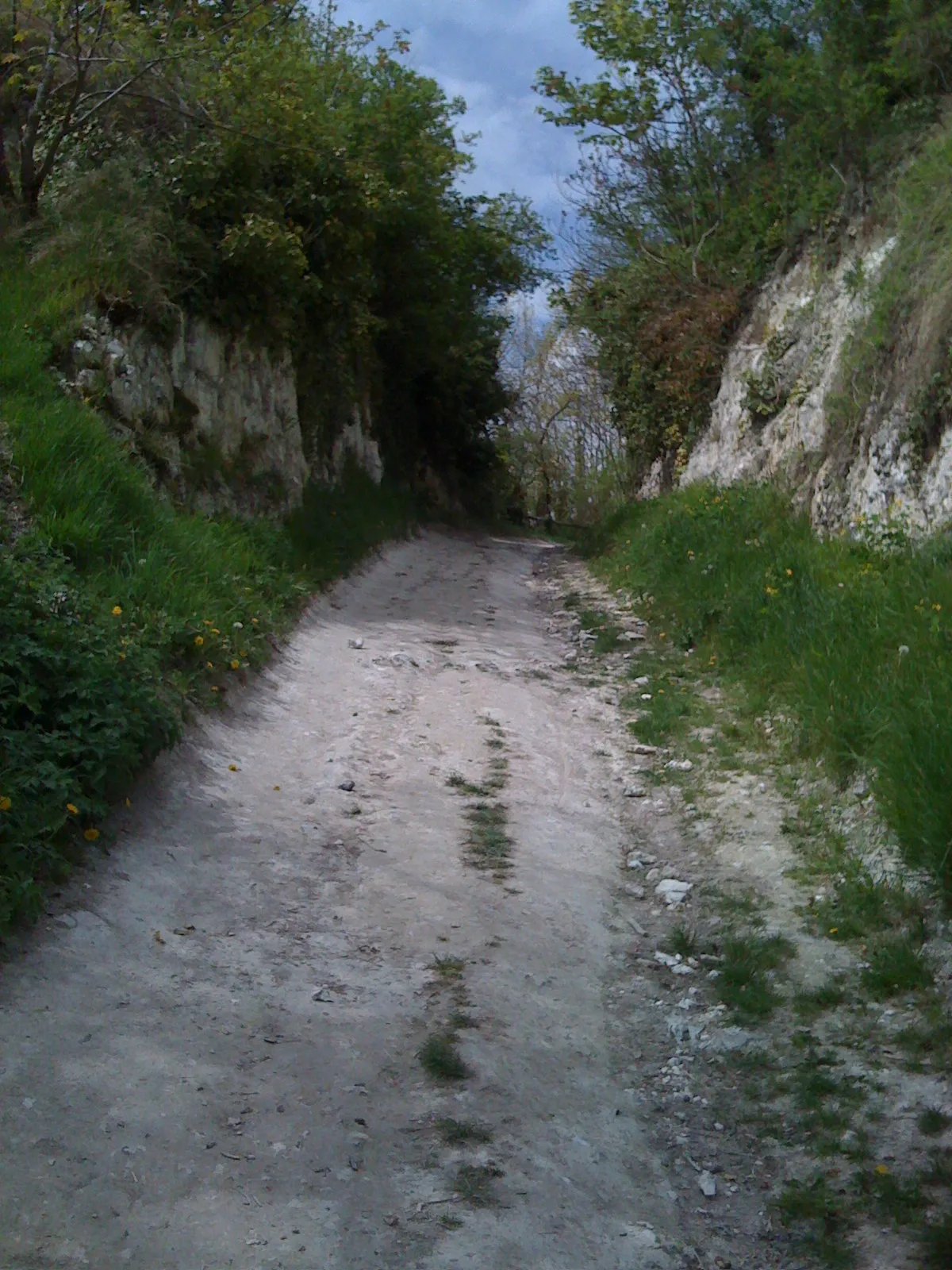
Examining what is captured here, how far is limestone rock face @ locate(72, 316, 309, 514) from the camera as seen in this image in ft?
33.3

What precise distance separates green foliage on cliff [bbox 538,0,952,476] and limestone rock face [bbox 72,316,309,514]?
22.3 ft

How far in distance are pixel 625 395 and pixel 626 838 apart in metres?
15.1

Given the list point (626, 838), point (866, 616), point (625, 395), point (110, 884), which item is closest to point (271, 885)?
point (110, 884)

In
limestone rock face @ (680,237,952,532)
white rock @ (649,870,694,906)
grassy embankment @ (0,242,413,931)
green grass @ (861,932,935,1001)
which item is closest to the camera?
green grass @ (861,932,935,1001)

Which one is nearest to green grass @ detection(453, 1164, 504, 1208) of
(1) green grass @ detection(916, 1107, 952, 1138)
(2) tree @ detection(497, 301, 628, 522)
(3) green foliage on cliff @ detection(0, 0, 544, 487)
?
(1) green grass @ detection(916, 1107, 952, 1138)

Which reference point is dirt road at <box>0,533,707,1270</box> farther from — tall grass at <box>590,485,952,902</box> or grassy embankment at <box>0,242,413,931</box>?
tall grass at <box>590,485,952,902</box>

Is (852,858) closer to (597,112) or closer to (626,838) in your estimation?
(626,838)

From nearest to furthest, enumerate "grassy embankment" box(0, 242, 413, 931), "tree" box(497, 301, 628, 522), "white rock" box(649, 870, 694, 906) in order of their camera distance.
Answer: "grassy embankment" box(0, 242, 413, 931) → "white rock" box(649, 870, 694, 906) → "tree" box(497, 301, 628, 522)

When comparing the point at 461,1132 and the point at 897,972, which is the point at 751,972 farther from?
the point at 461,1132

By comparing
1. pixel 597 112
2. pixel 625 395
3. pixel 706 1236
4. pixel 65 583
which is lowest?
pixel 706 1236

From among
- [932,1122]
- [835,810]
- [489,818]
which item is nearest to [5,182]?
[489,818]

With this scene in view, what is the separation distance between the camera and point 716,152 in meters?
17.3

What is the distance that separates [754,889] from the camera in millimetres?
5586

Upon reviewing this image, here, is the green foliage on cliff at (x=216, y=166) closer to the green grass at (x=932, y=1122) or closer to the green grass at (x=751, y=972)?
the green grass at (x=751, y=972)
